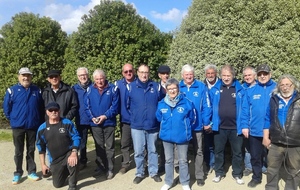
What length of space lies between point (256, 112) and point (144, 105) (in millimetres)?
1859

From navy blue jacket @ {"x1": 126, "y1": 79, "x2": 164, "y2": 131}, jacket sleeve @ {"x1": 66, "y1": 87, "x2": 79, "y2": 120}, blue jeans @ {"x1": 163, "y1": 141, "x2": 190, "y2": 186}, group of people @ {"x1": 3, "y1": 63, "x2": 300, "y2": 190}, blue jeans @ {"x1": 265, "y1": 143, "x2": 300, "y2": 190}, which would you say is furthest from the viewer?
jacket sleeve @ {"x1": 66, "y1": 87, "x2": 79, "y2": 120}

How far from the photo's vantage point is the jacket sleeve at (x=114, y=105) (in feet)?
18.0

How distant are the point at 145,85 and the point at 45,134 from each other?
6.20 feet

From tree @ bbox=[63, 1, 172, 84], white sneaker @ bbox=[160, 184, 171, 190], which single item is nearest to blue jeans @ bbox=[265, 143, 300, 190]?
white sneaker @ bbox=[160, 184, 171, 190]

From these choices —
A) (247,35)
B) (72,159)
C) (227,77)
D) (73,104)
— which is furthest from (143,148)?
(247,35)

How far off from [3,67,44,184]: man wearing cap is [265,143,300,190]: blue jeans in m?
4.03

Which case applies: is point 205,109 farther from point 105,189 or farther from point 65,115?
point 65,115

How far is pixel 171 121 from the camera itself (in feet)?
15.5

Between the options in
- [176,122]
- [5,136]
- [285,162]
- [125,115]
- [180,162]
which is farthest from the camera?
[5,136]

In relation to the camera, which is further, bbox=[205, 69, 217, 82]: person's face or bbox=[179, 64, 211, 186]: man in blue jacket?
bbox=[205, 69, 217, 82]: person's face

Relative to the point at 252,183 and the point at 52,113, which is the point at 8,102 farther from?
the point at 252,183

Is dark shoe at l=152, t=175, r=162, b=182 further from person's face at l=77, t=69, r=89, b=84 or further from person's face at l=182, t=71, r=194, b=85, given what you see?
person's face at l=77, t=69, r=89, b=84

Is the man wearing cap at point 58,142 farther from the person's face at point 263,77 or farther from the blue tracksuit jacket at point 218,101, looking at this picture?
the person's face at point 263,77

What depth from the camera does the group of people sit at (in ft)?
14.9
